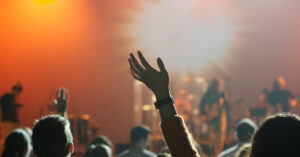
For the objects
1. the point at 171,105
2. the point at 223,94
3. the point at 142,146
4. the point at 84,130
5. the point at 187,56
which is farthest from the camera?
the point at 187,56

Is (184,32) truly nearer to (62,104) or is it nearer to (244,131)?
(244,131)

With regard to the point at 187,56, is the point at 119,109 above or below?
below

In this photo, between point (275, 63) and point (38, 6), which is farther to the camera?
point (275, 63)

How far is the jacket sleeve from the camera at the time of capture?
1957 mm

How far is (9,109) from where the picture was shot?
12.4m

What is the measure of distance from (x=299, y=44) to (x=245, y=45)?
1.86 metres

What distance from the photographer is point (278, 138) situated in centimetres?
160

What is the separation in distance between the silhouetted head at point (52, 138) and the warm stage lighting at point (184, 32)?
47.6ft

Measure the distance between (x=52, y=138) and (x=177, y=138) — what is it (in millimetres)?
938

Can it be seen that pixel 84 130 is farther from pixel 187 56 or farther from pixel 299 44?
pixel 299 44

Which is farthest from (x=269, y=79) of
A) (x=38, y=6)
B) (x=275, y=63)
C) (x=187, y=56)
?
(x=38, y=6)

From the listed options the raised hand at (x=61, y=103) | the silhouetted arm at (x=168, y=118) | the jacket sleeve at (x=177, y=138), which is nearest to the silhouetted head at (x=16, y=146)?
the raised hand at (x=61, y=103)

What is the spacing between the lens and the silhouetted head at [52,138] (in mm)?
2648

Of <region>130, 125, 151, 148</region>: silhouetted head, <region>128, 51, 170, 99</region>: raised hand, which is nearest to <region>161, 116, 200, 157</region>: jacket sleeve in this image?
<region>128, 51, 170, 99</region>: raised hand
